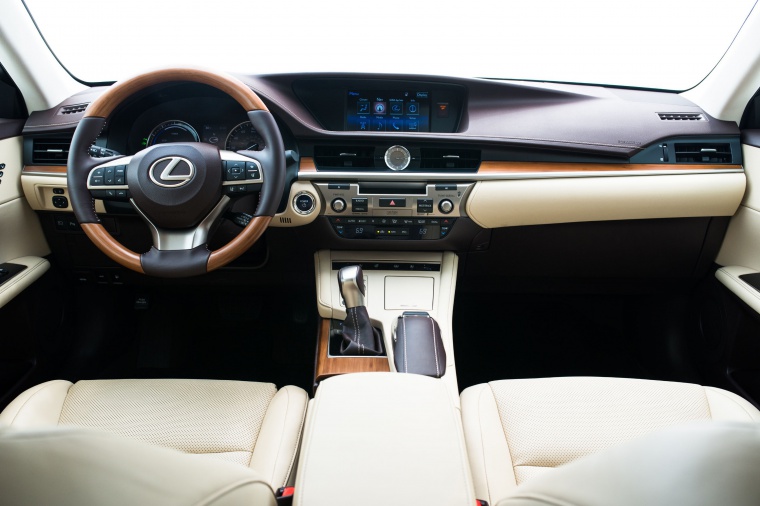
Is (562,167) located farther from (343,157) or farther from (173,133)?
(173,133)

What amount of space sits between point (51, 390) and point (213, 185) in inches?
25.2

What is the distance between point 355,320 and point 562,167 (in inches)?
33.4

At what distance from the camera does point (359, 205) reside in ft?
5.45

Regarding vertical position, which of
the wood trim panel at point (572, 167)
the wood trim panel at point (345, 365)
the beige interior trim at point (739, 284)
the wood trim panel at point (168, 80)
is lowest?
the wood trim panel at point (345, 365)

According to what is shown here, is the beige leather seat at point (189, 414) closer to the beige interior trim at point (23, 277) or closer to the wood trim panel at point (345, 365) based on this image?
the wood trim panel at point (345, 365)

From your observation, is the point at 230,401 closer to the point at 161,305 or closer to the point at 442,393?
the point at 442,393

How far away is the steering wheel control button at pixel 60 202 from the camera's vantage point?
5.63ft

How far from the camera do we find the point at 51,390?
1230 mm

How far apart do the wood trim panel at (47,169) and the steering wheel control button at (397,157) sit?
1072mm

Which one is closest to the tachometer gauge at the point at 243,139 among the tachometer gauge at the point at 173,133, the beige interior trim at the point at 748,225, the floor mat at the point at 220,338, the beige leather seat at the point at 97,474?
the tachometer gauge at the point at 173,133

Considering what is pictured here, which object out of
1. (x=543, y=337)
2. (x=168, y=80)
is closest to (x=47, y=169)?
(x=168, y=80)

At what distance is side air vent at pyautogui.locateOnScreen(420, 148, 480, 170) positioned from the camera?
5.42 ft

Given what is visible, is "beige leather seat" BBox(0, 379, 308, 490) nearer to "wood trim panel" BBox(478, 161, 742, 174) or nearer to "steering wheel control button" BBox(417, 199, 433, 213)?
"steering wheel control button" BBox(417, 199, 433, 213)

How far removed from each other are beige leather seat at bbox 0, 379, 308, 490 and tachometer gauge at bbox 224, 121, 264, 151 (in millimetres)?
778
